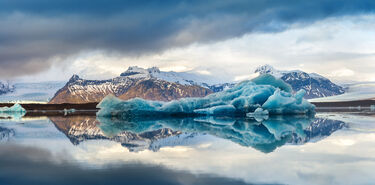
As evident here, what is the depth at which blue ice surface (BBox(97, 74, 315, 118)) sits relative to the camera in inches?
1143

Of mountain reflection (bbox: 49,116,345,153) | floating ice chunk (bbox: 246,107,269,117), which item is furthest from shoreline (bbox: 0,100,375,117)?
mountain reflection (bbox: 49,116,345,153)

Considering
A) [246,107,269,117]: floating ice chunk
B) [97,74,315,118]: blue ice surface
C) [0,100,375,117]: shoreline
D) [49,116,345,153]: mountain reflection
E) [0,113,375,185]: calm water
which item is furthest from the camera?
[0,100,375,117]: shoreline

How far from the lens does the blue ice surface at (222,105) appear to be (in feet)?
95.2

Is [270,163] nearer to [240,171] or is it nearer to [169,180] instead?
[240,171]

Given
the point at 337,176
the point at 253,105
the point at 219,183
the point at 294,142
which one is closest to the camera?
the point at 219,183

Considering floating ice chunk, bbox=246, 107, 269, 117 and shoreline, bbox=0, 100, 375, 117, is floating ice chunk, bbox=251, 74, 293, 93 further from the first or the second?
shoreline, bbox=0, 100, 375, 117

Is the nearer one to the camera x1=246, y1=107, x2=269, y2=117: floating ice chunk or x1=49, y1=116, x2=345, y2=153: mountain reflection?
x1=49, y1=116, x2=345, y2=153: mountain reflection

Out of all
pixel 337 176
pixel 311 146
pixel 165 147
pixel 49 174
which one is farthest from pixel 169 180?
pixel 311 146

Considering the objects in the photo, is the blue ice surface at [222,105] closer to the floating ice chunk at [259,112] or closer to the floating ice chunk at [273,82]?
the floating ice chunk at [259,112]

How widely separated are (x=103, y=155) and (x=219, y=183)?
3671 mm

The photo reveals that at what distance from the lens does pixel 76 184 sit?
5.41m

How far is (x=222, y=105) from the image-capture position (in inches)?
1168

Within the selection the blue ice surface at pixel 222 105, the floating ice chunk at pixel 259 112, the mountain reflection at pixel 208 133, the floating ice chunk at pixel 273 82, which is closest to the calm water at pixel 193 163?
the mountain reflection at pixel 208 133

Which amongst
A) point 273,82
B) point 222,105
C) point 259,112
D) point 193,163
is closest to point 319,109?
point 273,82
